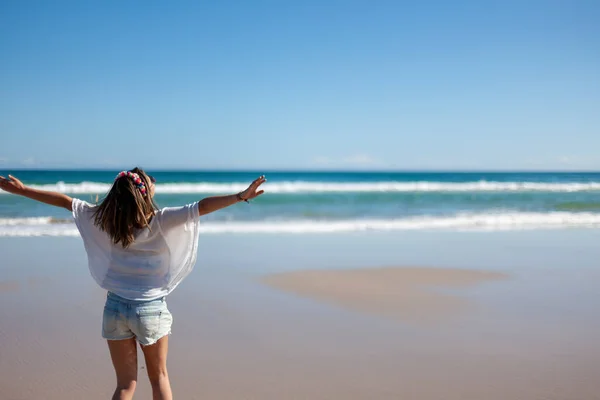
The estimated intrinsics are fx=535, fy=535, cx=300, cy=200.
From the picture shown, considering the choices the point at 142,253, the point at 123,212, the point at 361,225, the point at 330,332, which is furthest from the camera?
the point at 361,225

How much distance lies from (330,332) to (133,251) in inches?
102

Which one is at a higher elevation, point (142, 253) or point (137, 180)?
point (137, 180)

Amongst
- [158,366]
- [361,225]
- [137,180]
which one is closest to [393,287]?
[158,366]

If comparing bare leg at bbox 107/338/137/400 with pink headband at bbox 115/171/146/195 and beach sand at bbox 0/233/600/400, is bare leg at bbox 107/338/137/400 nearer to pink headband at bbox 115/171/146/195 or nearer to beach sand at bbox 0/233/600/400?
pink headband at bbox 115/171/146/195

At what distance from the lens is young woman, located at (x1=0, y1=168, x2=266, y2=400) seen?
2.47m

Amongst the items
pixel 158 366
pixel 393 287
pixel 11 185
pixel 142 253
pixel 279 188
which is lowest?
pixel 393 287

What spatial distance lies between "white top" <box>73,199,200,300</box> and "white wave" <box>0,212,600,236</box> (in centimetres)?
877

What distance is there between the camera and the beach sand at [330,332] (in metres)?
3.62

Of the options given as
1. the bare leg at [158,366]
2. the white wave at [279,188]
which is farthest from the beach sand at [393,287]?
the white wave at [279,188]

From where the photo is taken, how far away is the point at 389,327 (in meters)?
4.89

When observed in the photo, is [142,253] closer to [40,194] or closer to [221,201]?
[221,201]

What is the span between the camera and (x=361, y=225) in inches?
521

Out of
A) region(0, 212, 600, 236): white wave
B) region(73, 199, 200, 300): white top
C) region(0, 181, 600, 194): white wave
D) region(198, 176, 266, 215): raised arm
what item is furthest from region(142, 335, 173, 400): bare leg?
region(0, 181, 600, 194): white wave

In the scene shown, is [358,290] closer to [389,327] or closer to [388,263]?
[389,327]
